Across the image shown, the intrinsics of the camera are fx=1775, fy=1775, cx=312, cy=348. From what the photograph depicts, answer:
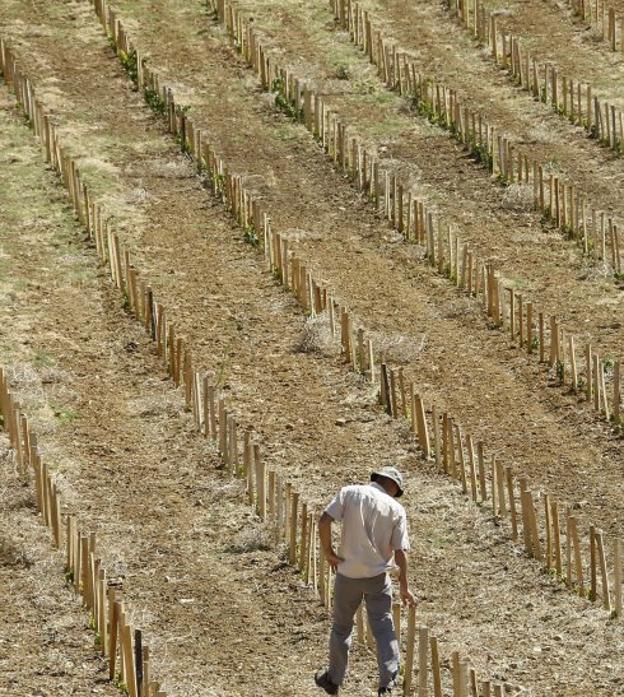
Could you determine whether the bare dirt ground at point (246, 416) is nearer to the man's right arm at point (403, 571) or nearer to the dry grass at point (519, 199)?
the man's right arm at point (403, 571)

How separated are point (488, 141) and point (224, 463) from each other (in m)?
10.4

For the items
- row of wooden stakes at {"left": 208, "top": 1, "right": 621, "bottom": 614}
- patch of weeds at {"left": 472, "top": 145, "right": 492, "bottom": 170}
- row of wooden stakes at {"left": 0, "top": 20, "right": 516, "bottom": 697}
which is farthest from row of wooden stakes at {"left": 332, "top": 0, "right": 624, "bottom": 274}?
row of wooden stakes at {"left": 0, "top": 20, "right": 516, "bottom": 697}

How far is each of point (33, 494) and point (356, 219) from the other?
890cm

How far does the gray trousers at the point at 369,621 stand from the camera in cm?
1216

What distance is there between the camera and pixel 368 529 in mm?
12031

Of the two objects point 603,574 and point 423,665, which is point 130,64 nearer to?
point 603,574

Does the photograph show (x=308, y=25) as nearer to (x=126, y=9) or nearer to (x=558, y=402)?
(x=126, y=9)

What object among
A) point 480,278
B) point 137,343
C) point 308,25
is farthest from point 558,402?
point 308,25

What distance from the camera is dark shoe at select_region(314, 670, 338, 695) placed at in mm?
12383

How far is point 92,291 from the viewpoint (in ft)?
71.6

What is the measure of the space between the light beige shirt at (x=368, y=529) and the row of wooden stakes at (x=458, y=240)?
594 cm

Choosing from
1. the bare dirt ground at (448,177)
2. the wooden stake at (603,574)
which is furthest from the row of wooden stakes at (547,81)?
the wooden stake at (603,574)

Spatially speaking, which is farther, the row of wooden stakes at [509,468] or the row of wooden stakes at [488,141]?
the row of wooden stakes at [488,141]

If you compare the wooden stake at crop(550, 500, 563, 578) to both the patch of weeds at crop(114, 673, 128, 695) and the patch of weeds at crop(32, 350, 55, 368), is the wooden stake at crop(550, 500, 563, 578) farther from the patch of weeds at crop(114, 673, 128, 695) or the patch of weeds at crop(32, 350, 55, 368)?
the patch of weeds at crop(32, 350, 55, 368)
